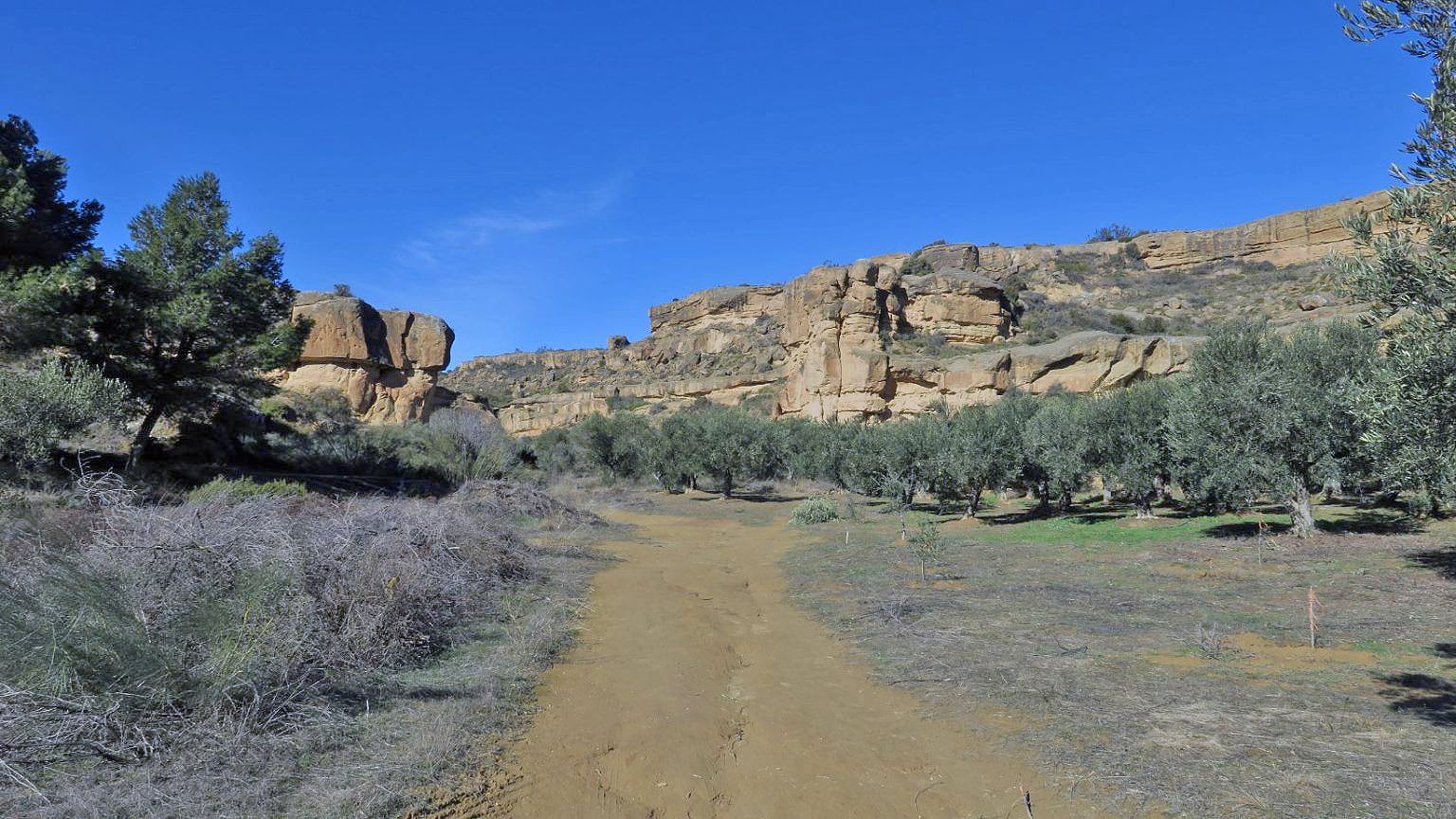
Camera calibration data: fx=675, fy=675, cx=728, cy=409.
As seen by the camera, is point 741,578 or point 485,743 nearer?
point 485,743

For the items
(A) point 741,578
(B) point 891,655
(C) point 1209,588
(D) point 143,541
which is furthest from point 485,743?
(C) point 1209,588

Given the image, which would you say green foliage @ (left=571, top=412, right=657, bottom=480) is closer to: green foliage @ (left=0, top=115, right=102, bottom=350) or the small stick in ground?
green foliage @ (left=0, top=115, right=102, bottom=350)

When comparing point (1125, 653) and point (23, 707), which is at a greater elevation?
point (23, 707)

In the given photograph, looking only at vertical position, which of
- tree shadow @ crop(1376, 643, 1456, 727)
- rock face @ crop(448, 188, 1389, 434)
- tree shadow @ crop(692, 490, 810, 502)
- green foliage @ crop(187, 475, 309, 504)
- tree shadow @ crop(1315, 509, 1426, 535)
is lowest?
tree shadow @ crop(692, 490, 810, 502)

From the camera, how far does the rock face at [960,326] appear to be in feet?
144

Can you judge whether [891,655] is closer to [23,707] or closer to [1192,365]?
[23,707]

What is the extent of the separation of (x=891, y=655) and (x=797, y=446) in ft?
Answer: 112

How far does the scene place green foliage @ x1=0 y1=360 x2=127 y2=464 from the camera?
12.1 meters

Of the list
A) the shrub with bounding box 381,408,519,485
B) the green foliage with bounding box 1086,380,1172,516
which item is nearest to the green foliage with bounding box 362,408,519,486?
the shrub with bounding box 381,408,519,485

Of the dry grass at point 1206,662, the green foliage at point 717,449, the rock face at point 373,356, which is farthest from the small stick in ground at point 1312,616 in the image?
the rock face at point 373,356

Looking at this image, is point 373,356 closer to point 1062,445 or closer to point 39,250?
point 39,250

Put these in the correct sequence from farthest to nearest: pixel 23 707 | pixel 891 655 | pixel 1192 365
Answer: pixel 1192 365, pixel 891 655, pixel 23 707

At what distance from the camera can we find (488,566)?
10727 mm

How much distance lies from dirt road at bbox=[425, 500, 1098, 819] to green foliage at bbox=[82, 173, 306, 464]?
16.4m
